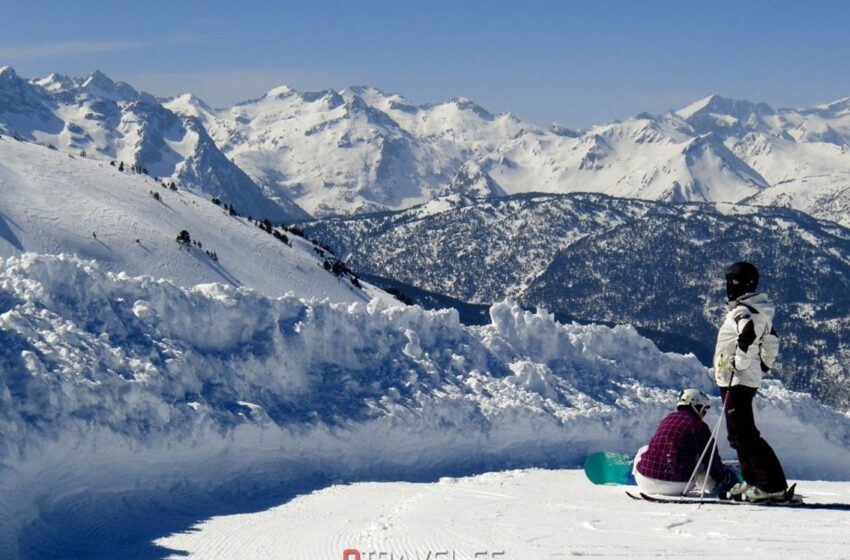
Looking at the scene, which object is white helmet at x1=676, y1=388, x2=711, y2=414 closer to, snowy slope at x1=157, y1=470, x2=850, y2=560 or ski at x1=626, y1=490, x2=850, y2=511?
ski at x1=626, y1=490, x2=850, y2=511

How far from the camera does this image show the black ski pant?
10836 millimetres

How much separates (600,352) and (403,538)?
36.5 ft

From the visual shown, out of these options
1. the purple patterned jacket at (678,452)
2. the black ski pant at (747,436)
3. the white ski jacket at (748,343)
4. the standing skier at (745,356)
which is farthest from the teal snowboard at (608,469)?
the white ski jacket at (748,343)

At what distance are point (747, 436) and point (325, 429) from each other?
25.2 feet

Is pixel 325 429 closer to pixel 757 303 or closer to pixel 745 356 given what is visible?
pixel 745 356

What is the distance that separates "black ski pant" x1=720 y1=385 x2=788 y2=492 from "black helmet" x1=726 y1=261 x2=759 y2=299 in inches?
36.9

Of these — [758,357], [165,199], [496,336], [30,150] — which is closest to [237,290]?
[496,336]

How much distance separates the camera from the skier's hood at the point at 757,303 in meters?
10.7

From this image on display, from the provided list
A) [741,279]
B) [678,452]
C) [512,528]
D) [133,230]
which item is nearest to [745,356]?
[741,279]

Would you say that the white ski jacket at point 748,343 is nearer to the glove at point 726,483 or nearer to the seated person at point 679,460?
the seated person at point 679,460

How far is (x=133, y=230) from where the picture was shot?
30.0 m

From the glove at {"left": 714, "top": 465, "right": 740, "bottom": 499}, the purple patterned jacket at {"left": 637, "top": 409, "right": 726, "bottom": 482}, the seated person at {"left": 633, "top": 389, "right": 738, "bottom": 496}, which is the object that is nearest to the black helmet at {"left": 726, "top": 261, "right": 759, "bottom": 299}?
the seated person at {"left": 633, "top": 389, "right": 738, "bottom": 496}

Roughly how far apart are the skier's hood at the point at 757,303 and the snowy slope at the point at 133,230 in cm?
1874

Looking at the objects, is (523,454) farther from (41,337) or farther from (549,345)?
(41,337)
